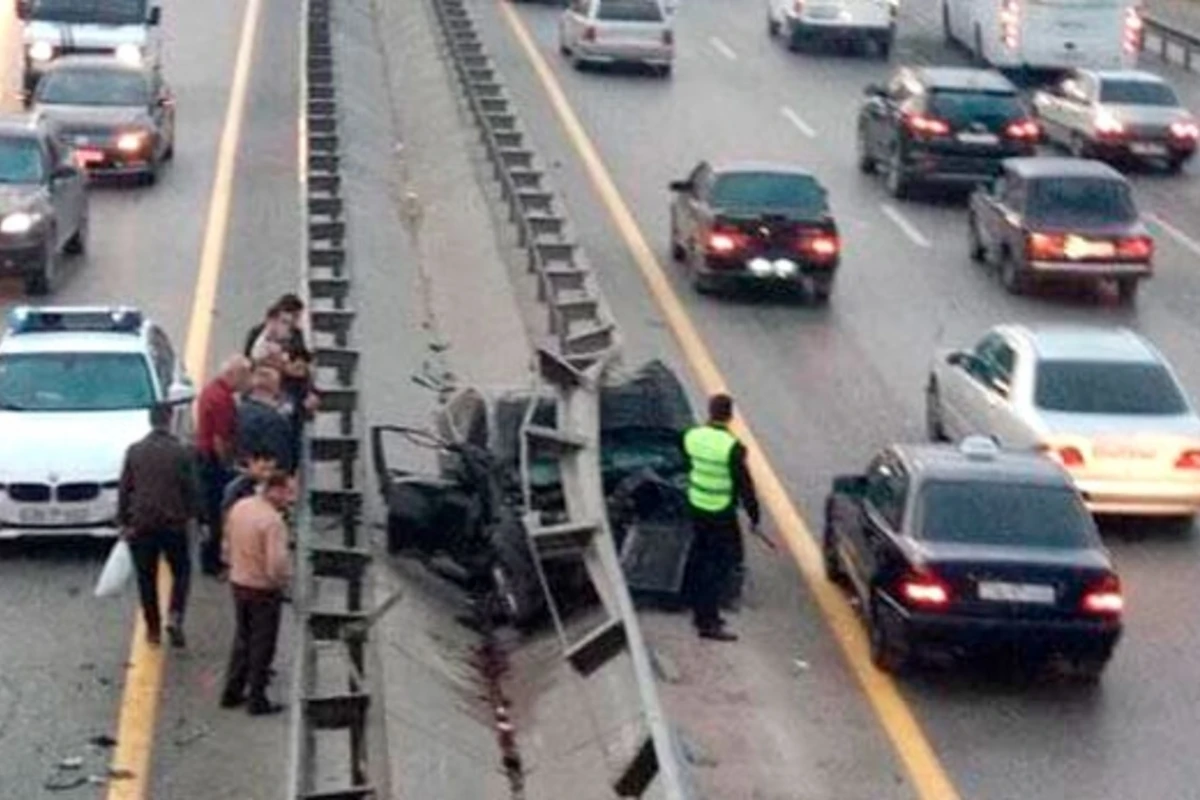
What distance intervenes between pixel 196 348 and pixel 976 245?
11762 mm

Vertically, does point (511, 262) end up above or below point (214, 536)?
below

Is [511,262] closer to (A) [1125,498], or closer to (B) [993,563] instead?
(A) [1125,498]

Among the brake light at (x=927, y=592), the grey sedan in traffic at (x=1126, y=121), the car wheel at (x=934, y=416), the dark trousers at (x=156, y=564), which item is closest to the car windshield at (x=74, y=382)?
the dark trousers at (x=156, y=564)

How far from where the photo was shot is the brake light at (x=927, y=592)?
2162 centimetres

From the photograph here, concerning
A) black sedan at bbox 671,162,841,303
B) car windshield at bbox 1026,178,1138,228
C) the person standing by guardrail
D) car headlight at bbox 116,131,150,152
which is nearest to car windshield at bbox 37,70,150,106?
car headlight at bbox 116,131,150,152

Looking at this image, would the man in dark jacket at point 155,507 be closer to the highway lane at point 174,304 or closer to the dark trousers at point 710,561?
the highway lane at point 174,304

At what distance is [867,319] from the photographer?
3747 centimetres

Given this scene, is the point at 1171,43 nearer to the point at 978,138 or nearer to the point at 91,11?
the point at 978,138

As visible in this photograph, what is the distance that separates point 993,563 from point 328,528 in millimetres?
4007

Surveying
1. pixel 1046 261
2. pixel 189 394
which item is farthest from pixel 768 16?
pixel 189 394

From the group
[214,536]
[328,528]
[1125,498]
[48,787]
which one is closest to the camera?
[48,787]

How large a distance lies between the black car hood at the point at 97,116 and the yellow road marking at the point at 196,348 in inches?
50.1

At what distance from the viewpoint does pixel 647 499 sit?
24.1m

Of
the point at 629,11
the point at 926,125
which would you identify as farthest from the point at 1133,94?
the point at 629,11
